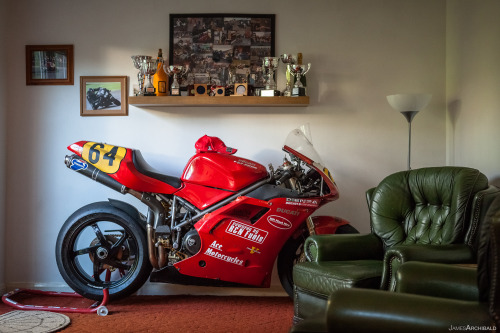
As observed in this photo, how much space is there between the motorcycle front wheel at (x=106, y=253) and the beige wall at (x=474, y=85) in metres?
2.27

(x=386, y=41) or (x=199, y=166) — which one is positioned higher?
(x=386, y=41)

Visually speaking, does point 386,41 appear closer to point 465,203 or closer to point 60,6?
point 465,203

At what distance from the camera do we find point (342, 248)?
9.87 feet

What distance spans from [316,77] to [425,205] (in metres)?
1.39

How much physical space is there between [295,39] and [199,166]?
1275 mm

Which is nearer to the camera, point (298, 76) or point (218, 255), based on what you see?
point (218, 255)

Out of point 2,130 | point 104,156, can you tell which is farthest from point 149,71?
point 2,130

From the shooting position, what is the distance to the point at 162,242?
3.55 metres

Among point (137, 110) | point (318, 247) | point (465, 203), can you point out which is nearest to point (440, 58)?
point (465, 203)

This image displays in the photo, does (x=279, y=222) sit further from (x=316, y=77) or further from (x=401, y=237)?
(x=316, y=77)

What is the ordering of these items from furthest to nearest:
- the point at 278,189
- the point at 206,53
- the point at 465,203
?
the point at 206,53 → the point at 278,189 → the point at 465,203

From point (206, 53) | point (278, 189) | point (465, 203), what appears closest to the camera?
point (465, 203)

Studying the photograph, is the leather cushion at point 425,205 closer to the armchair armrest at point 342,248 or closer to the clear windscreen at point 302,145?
the armchair armrest at point 342,248

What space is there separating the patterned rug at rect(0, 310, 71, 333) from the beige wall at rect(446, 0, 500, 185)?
2748 mm
